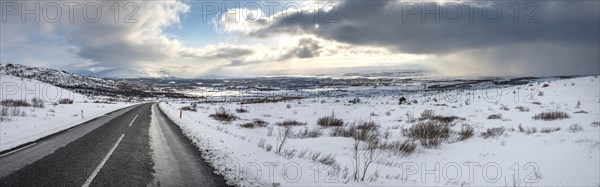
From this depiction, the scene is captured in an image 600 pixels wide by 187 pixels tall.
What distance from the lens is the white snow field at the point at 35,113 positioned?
1354 cm

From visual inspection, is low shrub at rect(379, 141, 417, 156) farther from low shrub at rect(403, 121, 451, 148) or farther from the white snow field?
the white snow field

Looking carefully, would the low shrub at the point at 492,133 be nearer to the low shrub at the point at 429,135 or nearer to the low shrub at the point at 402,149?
the low shrub at the point at 429,135

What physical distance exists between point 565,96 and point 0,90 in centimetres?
6482

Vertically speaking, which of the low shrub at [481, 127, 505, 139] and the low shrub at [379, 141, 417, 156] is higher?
the low shrub at [481, 127, 505, 139]

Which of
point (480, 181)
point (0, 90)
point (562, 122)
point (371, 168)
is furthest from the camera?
point (0, 90)

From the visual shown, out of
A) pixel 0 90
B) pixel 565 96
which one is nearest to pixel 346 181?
pixel 565 96

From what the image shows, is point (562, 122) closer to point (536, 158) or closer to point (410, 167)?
point (536, 158)

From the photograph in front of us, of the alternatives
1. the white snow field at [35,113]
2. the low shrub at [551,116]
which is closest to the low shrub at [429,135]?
the low shrub at [551,116]

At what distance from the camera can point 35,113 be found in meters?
23.1

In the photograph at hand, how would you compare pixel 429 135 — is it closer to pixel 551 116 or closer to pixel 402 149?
pixel 402 149

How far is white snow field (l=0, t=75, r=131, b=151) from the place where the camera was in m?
13.5

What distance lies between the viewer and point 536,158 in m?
9.27

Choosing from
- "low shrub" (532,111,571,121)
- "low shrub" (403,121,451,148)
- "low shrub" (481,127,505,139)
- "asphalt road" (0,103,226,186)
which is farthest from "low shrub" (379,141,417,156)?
"low shrub" (532,111,571,121)

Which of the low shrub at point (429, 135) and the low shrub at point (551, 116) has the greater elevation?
the low shrub at point (551, 116)
